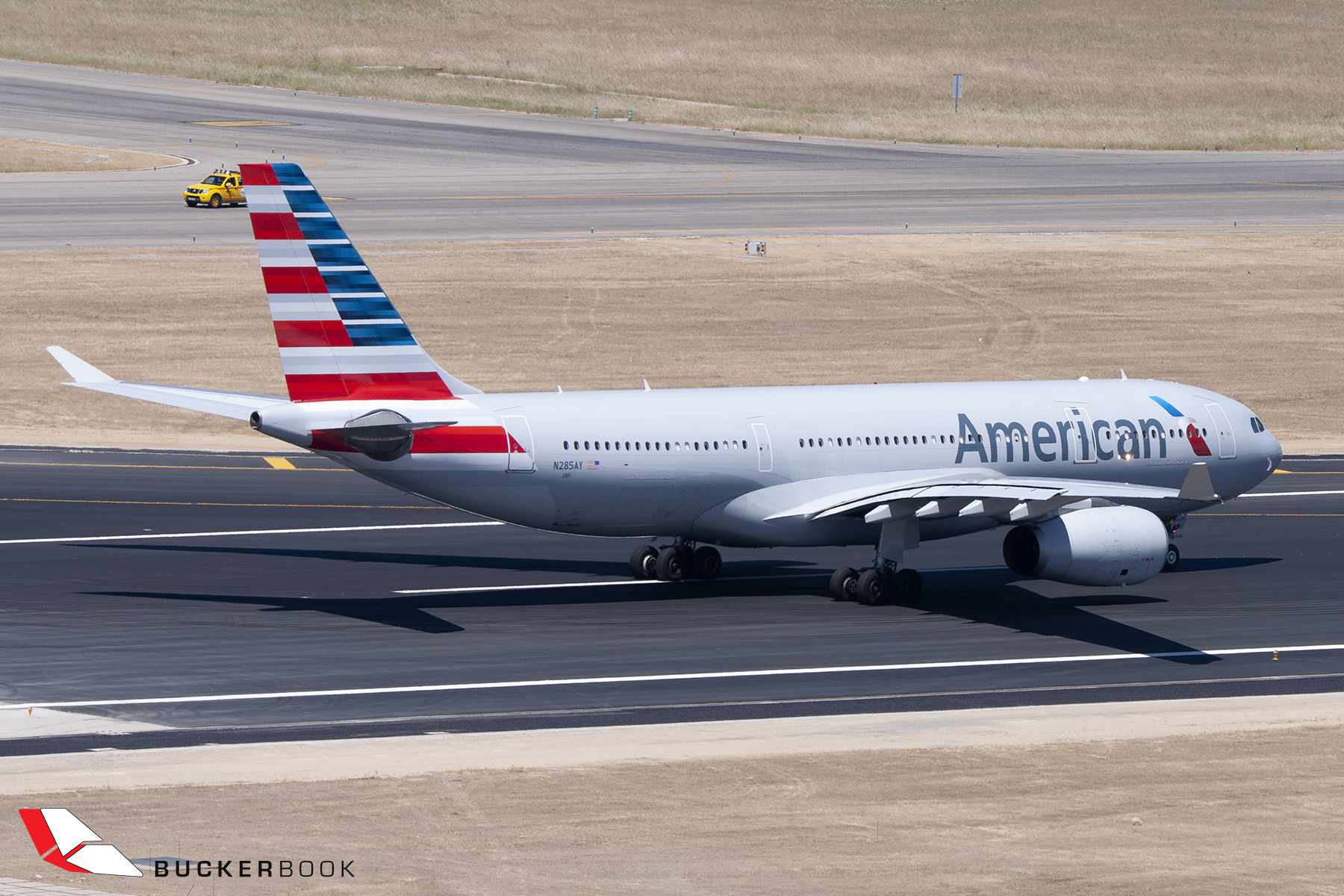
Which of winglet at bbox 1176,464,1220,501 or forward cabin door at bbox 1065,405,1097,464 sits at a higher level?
forward cabin door at bbox 1065,405,1097,464

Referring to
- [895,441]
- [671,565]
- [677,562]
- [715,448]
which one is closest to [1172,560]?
[895,441]

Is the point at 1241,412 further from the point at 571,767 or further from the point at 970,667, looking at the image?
the point at 571,767

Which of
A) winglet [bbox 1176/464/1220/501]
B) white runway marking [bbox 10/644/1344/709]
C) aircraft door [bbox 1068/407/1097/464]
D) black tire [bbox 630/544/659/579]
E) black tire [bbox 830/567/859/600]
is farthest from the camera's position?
aircraft door [bbox 1068/407/1097/464]

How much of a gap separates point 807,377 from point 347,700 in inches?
1641

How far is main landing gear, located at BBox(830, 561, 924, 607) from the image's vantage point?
1556 inches

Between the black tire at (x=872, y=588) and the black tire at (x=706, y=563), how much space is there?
372 cm

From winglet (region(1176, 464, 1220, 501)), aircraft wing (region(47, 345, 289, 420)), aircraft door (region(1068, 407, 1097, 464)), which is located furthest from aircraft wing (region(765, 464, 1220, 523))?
aircraft wing (region(47, 345, 289, 420))

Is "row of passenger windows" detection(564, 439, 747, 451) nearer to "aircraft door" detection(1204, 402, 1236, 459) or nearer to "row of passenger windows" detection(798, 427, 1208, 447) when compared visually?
"row of passenger windows" detection(798, 427, 1208, 447)

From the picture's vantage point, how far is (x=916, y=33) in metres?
170

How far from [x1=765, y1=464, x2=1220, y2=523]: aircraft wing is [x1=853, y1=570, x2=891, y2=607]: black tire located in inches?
50.8

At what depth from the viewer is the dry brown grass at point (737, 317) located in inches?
2749

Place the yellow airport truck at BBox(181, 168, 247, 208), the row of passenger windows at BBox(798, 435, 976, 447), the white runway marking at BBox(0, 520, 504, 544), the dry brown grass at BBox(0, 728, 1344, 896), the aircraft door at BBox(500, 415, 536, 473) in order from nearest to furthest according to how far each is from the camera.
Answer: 1. the dry brown grass at BBox(0, 728, 1344, 896)
2. the aircraft door at BBox(500, 415, 536, 473)
3. the row of passenger windows at BBox(798, 435, 976, 447)
4. the white runway marking at BBox(0, 520, 504, 544)
5. the yellow airport truck at BBox(181, 168, 247, 208)

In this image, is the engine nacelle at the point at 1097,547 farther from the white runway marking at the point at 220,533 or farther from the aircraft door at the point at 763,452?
the white runway marking at the point at 220,533

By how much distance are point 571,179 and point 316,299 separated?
239ft
